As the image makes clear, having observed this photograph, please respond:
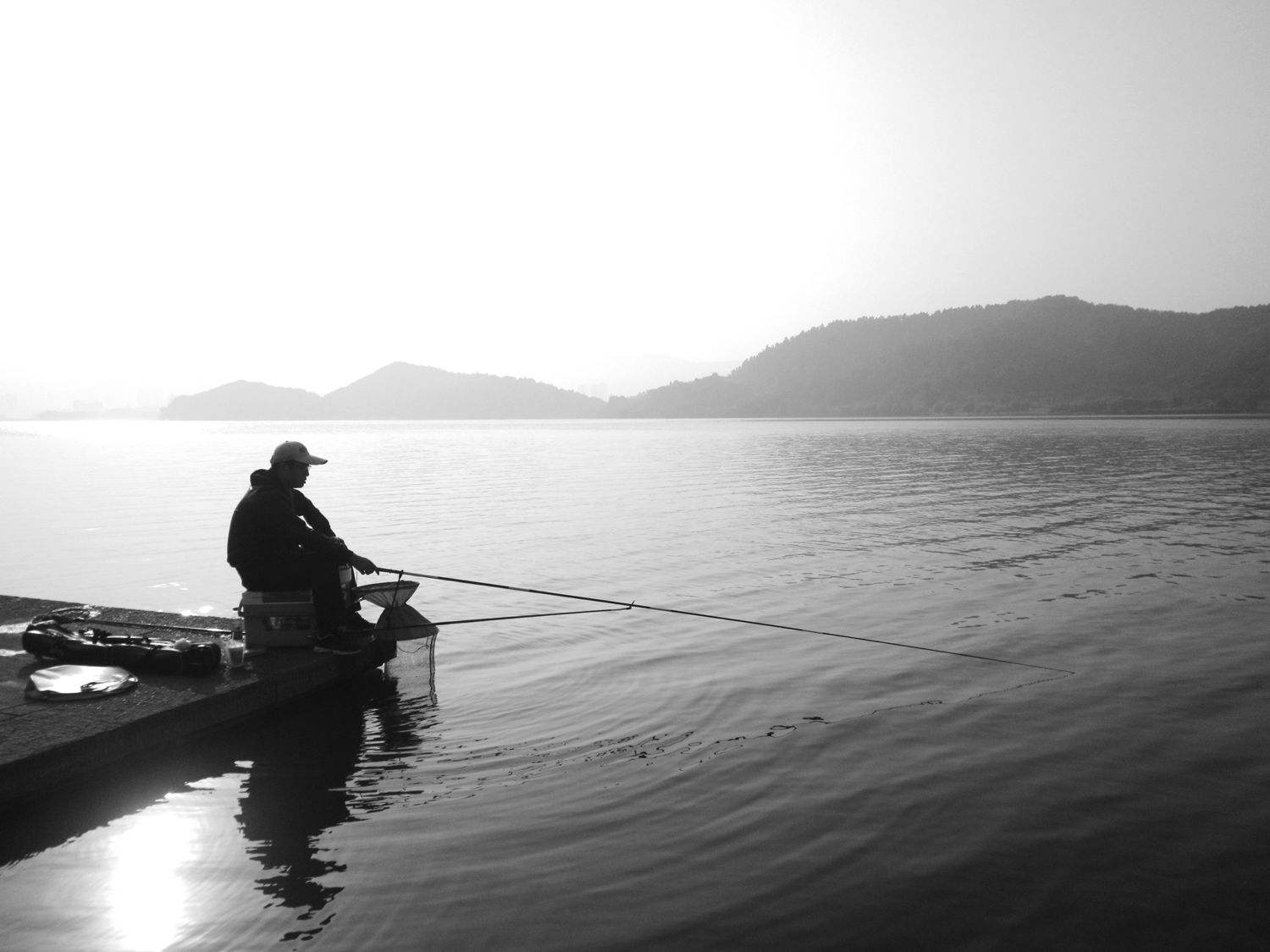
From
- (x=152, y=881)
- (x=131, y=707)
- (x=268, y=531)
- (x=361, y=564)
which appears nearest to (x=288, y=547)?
(x=268, y=531)

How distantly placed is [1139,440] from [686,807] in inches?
3403

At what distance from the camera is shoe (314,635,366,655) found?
964cm

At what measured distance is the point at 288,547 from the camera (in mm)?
9172

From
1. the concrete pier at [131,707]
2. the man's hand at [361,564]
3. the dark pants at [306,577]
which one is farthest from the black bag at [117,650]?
the man's hand at [361,564]

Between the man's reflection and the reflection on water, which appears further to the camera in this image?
the man's reflection

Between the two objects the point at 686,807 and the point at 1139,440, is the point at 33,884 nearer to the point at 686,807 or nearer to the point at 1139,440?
the point at 686,807

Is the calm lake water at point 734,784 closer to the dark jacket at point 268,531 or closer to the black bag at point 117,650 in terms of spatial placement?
the black bag at point 117,650

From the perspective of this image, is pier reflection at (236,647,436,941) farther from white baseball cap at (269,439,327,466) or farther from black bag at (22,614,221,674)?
white baseball cap at (269,439,327,466)

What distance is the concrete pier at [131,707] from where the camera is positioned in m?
6.65

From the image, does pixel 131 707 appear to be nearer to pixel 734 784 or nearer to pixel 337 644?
pixel 337 644

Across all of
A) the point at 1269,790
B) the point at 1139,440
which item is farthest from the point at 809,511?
the point at 1139,440

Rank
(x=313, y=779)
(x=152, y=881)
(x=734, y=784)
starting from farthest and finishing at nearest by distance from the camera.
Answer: (x=313, y=779) < (x=734, y=784) < (x=152, y=881)

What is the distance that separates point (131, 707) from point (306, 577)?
2.13m

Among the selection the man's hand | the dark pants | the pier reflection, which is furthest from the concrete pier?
the man's hand
